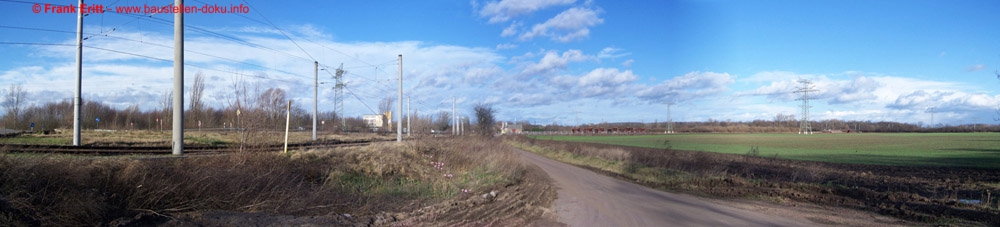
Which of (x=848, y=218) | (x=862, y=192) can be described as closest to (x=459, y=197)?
(x=848, y=218)

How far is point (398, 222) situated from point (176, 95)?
784 centimetres

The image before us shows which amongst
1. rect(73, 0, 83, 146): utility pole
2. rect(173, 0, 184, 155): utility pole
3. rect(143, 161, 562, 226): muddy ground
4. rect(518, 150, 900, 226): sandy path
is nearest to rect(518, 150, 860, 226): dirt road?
rect(518, 150, 900, 226): sandy path

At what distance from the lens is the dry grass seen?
6.78 meters

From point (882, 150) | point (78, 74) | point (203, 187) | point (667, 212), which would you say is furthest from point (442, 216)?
point (882, 150)

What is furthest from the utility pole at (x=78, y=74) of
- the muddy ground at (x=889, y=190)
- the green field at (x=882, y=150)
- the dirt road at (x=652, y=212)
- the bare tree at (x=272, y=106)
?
A: the green field at (x=882, y=150)

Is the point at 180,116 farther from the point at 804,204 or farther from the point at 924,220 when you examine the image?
the point at 924,220

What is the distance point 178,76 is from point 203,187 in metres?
6.25

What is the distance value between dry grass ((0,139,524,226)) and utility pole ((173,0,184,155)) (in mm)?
2247

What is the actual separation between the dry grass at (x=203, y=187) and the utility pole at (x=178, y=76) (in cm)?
225

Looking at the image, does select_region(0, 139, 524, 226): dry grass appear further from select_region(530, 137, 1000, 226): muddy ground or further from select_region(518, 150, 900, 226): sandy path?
select_region(530, 137, 1000, 226): muddy ground

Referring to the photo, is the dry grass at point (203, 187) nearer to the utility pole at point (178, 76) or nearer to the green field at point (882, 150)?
the utility pole at point (178, 76)

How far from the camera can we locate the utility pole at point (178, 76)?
542 inches

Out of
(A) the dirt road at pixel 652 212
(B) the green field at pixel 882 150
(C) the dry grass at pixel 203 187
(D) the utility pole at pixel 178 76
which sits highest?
(D) the utility pole at pixel 178 76

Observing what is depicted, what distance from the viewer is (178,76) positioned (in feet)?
45.2
